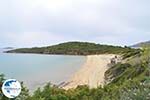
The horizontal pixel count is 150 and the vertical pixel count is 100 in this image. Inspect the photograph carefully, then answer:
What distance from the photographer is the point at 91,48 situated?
472 ft

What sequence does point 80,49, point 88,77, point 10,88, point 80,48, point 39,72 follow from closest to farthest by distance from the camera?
point 10,88
point 88,77
point 39,72
point 80,49
point 80,48

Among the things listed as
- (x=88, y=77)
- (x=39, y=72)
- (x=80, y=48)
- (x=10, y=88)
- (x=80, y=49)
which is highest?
(x=80, y=48)

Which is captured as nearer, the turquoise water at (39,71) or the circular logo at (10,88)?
the circular logo at (10,88)

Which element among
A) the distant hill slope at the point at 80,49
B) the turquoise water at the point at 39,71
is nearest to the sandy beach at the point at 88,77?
the turquoise water at the point at 39,71

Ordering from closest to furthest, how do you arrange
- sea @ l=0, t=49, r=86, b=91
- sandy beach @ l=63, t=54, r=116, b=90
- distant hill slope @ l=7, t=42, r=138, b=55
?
1. sandy beach @ l=63, t=54, r=116, b=90
2. sea @ l=0, t=49, r=86, b=91
3. distant hill slope @ l=7, t=42, r=138, b=55

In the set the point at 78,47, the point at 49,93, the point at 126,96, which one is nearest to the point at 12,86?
the point at 126,96

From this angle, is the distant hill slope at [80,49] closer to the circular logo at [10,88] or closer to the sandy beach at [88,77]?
the sandy beach at [88,77]

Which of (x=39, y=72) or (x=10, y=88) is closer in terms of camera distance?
(x=10, y=88)

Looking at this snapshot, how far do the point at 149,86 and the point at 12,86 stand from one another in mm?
2249

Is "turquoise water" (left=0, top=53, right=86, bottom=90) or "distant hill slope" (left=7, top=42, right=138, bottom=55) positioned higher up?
"distant hill slope" (left=7, top=42, right=138, bottom=55)

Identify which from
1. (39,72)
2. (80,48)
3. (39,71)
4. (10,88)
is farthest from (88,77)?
(80,48)

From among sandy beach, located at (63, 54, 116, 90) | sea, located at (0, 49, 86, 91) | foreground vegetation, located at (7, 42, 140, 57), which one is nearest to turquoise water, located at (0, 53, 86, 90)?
sea, located at (0, 49, 86, 91)

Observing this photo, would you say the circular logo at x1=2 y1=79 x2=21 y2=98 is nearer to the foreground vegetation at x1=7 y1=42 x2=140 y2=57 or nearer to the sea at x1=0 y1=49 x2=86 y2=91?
the sea at x1=0 y1=49 x2=86 y2=91

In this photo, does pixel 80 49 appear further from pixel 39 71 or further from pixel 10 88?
pixel 10 88
